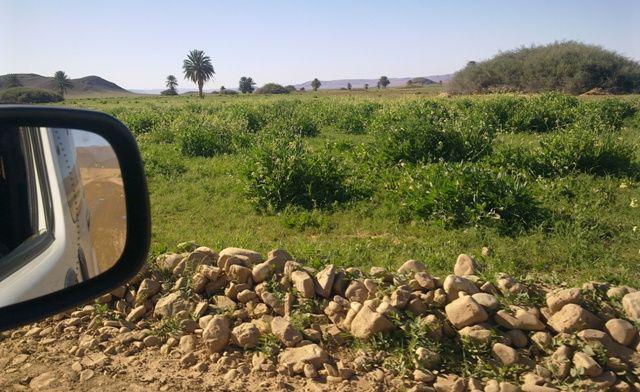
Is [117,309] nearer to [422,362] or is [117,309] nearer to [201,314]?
[201,314]

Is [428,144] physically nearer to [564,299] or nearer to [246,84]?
[564,299]

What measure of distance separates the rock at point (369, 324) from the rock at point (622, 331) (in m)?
1.36

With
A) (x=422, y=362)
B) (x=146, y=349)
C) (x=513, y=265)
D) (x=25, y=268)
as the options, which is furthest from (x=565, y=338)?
(x=25, y=268)

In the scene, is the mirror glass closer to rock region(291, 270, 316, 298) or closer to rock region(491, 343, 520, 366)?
rock region(291, 270, 316, 298)

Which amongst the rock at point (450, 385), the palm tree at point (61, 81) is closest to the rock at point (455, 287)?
the rock at point (450, 385)

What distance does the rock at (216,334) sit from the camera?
11.5ft

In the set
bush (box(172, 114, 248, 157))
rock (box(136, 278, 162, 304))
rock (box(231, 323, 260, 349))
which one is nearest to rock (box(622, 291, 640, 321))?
rock (box(231, 323, 260, 349))

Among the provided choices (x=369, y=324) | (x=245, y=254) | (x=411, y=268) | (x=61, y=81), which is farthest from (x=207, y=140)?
(x=61, y=81)

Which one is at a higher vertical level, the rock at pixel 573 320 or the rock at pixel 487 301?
the rock at pixel 487 301

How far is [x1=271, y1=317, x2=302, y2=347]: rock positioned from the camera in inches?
137

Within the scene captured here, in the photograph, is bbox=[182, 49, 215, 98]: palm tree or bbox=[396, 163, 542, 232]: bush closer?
bbox=[396, 163, 542, 232]: bush

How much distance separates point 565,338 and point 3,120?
10.4ft

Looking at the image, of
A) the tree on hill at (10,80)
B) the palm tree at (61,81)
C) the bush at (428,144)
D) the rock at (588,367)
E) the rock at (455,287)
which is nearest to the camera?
the rock at (588,367)

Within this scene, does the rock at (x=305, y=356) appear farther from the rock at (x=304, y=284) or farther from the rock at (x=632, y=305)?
the rock at (x=632, y=305)
